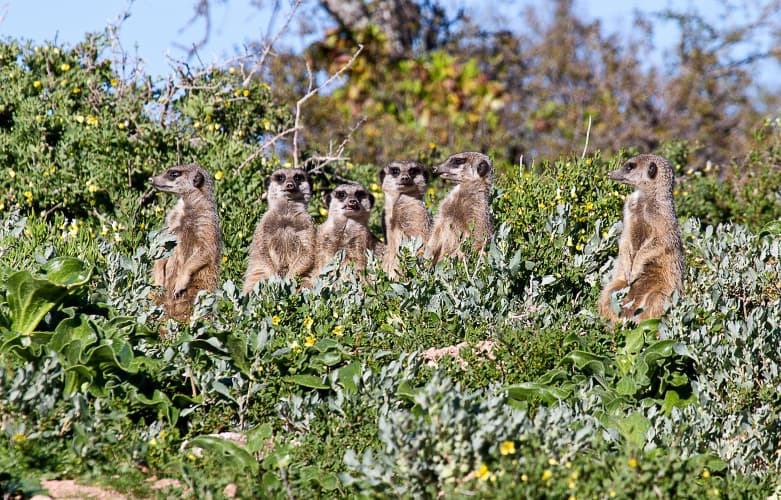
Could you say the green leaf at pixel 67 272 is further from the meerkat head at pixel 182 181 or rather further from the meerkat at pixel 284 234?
the meerkat head at pixel 182 181

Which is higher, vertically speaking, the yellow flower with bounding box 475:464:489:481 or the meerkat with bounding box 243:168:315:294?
the meerkat with bounding box 243:168:315:294

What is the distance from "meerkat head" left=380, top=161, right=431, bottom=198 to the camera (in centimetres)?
841

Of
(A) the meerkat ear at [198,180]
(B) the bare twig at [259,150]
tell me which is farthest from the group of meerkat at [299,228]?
(B) the bare twig at [259,150]

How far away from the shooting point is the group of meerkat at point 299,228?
24.9 ft

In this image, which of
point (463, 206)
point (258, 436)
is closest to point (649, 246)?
point (463, 206)

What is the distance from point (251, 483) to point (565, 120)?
41.2 ft

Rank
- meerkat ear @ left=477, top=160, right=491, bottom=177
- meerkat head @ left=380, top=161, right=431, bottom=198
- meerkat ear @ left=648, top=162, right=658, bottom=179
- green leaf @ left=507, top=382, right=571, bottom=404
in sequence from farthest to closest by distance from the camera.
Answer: meerkat head @ left=380, top=161, right=431, bottom=198 < meerkat ear @ left=477, top=160, right=491, bottom=177 < meerkat ear @ left=648, top=162, right=658, bottom=179 < green leaf @ left=507, top=382, right=571, bottom=404

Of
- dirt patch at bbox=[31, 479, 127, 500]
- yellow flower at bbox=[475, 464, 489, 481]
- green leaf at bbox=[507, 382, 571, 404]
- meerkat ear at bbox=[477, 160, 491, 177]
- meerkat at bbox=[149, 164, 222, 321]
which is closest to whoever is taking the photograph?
yellow flower at bbox=[475, 464, 489, 481]

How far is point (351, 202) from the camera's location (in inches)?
314

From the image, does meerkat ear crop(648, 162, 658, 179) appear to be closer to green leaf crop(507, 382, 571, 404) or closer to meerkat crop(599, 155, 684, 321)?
meerkat crop(599, 155, 684, 321)

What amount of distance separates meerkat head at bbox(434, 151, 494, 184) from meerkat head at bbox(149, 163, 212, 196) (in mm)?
1813

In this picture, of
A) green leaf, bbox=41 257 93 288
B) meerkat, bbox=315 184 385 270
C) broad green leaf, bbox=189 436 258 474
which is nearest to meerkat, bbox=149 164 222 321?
meerkat, bbox=315 184 385 270

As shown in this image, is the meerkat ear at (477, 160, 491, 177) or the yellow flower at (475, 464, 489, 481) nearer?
the yellow flower at (475, 464, 489, 481)

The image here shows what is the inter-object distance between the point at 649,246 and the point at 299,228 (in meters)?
2.70
